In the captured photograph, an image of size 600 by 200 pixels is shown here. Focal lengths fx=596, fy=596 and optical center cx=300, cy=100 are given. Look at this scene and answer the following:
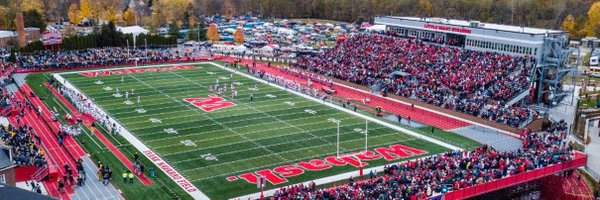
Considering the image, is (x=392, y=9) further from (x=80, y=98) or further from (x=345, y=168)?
(x=345, y=168)

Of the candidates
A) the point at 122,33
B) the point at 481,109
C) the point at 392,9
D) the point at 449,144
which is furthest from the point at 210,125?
the point at 392,9

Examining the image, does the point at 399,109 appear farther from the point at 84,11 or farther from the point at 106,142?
the point at 84,11

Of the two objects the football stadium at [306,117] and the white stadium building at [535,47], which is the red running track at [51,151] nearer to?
the football stadium at [306,117]

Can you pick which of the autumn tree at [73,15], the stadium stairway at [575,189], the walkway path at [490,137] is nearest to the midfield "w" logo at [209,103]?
the walkway path at [490,137]

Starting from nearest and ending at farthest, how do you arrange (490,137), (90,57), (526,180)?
(526,180), (490,137), (90,57)

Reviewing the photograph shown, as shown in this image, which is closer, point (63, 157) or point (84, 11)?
point (63, 157)

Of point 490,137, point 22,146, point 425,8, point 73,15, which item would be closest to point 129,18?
point 73,15

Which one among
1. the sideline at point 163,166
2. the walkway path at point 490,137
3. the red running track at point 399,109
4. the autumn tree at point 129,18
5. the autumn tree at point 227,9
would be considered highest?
the autumn tree at point 227,9

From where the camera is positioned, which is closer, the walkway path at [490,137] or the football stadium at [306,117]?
the football stadium at [306,117]
